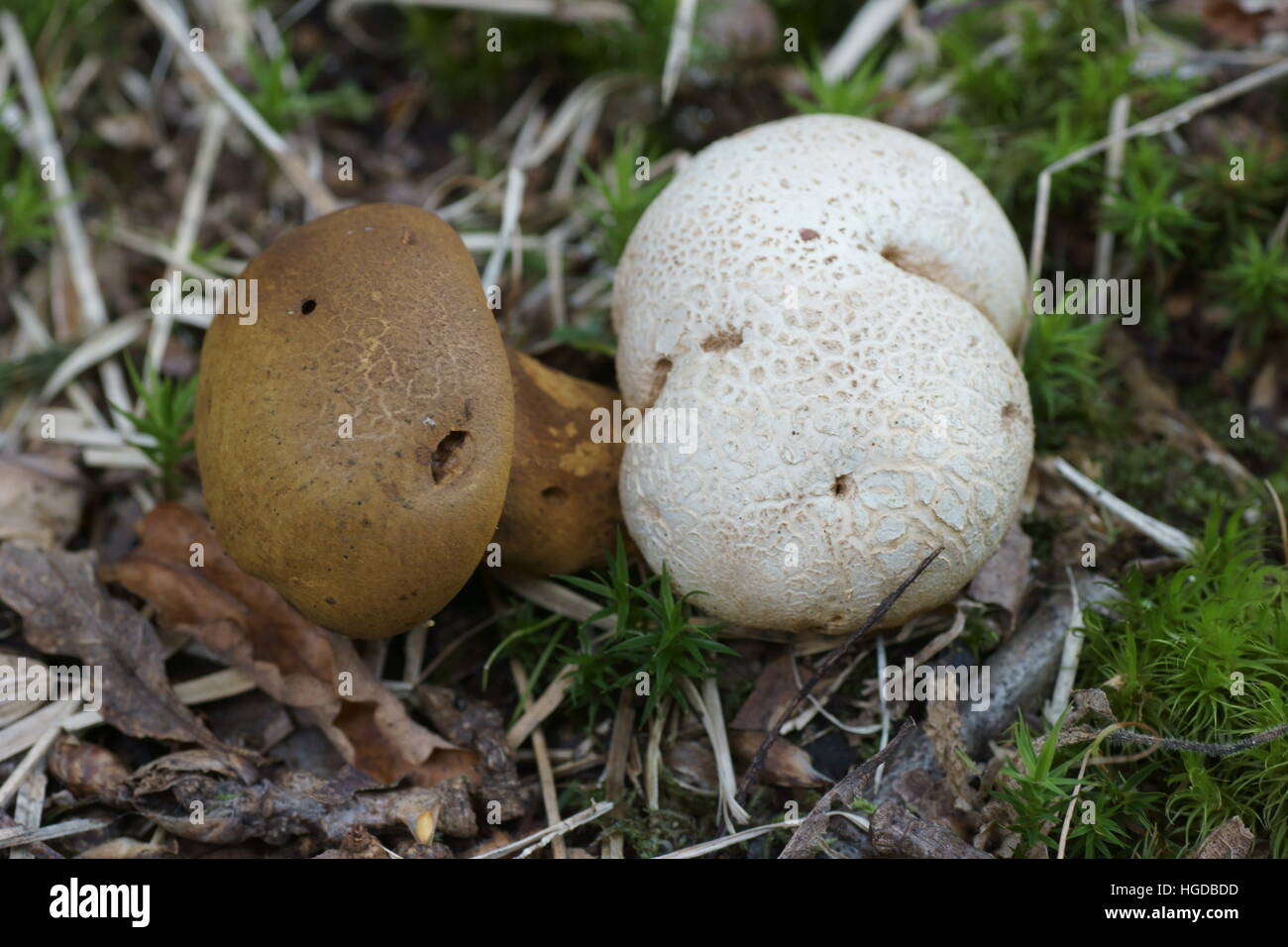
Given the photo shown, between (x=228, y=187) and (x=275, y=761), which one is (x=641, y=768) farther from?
(x=228, y=187)

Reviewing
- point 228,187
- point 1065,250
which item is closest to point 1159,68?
point 1065,250

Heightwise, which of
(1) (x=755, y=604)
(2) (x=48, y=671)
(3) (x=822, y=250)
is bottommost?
(2) (x=48, y=671)

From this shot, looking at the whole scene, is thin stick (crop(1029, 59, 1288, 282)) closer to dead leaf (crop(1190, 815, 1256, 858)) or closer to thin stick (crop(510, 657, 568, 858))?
dead leaf (crop(1190, 815, 1256, 858))

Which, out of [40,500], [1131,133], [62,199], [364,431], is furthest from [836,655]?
[62,199]

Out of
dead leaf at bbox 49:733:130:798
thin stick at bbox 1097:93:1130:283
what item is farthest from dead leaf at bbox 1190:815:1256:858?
dead leaf at bbox 49:733:130:798

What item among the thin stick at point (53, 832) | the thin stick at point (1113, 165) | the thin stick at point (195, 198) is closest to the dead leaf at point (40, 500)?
the thin stick at point (195, 198)
